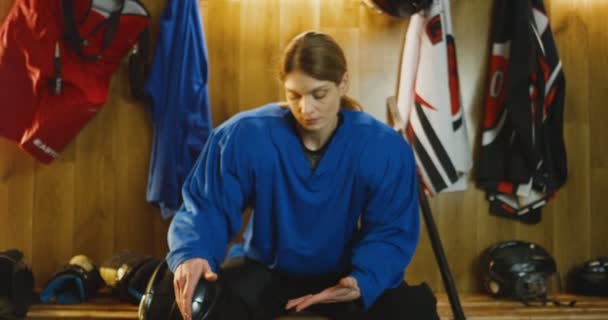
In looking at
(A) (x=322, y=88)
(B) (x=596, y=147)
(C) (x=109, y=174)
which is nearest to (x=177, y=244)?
(A) (x=322, y=88)

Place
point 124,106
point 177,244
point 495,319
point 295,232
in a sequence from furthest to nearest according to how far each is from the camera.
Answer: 1. point 124,106
2. point 495,319
3. point 295,232
4. point 177,244

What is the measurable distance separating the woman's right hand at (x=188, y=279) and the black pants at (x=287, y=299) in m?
0.08

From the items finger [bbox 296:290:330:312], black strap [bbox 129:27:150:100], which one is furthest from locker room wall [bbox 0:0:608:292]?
finger [bbox 296:290:330:312]

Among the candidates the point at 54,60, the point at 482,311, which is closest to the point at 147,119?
the point at 54,60

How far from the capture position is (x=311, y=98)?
5.41 ft

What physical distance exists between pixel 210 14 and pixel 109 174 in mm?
748

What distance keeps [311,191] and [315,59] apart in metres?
0.36

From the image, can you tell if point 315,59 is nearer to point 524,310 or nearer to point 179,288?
point 179,288

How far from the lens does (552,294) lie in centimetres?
256

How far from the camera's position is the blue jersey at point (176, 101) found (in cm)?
237

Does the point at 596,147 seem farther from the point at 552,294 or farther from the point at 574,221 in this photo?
the point at 552,294

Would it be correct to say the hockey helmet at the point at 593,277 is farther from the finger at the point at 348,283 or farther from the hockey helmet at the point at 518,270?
the finger at the point at 348,283

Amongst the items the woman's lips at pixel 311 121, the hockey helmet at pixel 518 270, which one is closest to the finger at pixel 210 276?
the woman's lips at pixel 311 121

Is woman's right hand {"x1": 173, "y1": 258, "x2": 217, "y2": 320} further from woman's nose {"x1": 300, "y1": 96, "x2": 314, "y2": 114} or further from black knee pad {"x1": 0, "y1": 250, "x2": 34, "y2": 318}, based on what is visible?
black knee pad {"x1": 0, "y1": 250, "x2": 34, "y2": 318}
